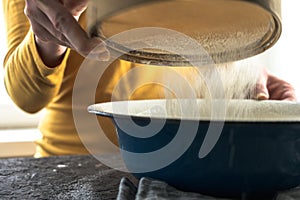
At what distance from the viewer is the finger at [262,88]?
0.60 metres

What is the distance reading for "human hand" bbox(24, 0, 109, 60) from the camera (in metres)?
0.41

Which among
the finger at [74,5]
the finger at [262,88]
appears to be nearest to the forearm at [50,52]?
the finger at [74,5]

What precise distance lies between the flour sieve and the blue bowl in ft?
0.20

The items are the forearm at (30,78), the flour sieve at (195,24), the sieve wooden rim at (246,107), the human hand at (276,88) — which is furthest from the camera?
the human hand at (276,88)

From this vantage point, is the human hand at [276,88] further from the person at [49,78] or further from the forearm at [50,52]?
the forearm at [50,52]

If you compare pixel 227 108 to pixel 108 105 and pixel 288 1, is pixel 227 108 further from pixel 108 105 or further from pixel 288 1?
pixel 288 1

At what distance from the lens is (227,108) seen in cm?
45

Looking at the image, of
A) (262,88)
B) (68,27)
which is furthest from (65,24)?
(262,88)

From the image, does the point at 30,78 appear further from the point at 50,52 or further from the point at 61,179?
the point at 61,179

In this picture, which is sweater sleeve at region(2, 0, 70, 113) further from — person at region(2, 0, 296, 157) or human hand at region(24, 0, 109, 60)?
human hand at region(24, 0, 109, 60)

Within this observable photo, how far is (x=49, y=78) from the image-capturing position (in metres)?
0.61

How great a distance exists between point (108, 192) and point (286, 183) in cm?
15

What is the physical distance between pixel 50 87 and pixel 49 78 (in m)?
0.02

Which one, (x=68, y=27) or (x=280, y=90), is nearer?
(x=68, y=27)
